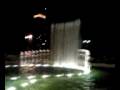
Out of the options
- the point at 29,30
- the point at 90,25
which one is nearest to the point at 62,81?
the point at 90,25

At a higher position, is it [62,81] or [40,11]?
[40,11]

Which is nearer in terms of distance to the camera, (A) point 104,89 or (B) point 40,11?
(A) point 104,89

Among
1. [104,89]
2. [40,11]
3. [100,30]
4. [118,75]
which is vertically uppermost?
[40,11]

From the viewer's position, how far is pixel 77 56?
19.6 meters

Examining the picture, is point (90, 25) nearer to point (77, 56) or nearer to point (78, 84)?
point (77, 56)

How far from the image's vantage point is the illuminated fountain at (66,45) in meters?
20.1

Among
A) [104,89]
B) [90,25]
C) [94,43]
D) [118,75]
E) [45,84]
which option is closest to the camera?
[118,75]

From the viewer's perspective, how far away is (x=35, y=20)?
6469cm

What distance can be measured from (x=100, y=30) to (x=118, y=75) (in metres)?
34.4

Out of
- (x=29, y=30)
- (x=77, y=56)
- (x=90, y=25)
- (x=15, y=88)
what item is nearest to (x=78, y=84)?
(x=15, y=88)

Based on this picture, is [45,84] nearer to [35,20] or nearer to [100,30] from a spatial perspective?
[100,30]

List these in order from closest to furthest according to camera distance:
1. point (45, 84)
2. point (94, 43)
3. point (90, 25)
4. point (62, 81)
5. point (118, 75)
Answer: point (118, 75) < point (45, 84) < point (62, 81) < point (90, 25) < point (94, 43)

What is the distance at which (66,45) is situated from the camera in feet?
70.8

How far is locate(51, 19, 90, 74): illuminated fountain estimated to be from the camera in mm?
20059
